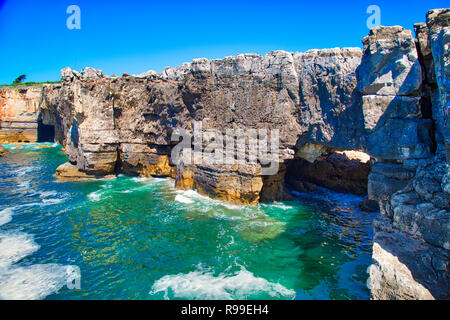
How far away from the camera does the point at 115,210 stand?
1617 centimetres

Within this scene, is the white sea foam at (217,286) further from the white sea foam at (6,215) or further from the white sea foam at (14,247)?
the white sea foam at (6,215)

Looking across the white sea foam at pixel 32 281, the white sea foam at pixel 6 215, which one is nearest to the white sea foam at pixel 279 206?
the white sea foam at pixel 32 281

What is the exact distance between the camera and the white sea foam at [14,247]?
1093 centimetres

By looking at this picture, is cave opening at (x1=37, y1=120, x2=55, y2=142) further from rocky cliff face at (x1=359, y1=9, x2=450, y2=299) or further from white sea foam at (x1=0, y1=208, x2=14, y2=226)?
rocky cliff face at (x1=359, y1=9, x2=450, y2=299)

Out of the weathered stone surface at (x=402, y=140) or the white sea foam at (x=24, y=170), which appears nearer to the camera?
the weathered stone surface at (x=402, y=140)

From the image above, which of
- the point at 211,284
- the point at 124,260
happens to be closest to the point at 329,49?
the point at 211,284

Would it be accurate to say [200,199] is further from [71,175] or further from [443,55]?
[443,55]

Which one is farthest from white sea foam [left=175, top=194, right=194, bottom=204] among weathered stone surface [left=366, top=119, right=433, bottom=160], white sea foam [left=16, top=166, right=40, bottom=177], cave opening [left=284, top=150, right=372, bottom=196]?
white sea foam [left=16, top=166, right=40, bottom=177]

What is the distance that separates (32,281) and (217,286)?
6382mm

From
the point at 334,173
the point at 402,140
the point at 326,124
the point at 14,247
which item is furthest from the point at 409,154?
the point at 14,247

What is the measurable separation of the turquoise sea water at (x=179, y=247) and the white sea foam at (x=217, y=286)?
1.3 inches

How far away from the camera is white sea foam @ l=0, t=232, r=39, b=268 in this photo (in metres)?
10.9
